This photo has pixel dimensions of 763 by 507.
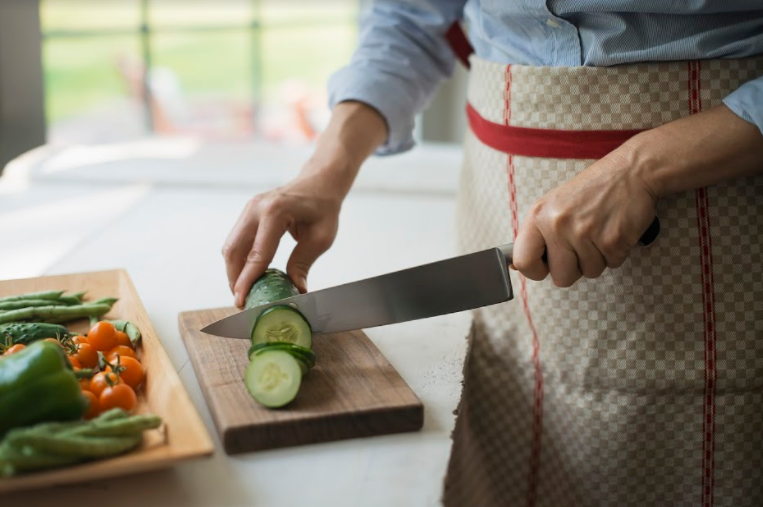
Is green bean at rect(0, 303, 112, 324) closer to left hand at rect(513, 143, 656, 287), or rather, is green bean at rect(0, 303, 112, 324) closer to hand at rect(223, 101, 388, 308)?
hand at rect(223, 101, 388, 308)

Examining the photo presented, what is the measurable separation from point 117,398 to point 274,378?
0.71 ft

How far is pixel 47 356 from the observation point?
3.57 ft

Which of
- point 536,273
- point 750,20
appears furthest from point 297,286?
point 750,20

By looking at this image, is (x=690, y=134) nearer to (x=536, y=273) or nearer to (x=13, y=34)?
(x=536, y=273)

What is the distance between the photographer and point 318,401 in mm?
1261

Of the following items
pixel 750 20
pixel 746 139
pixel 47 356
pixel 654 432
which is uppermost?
pixel 750 20

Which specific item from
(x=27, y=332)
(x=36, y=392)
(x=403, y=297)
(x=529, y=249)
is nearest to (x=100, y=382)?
(x=36, y=392)

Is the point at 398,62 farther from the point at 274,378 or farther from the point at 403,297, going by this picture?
the point at 274,378

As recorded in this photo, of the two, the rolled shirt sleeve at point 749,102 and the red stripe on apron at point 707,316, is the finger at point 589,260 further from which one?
the rolled shirt sleeve at point 749,102

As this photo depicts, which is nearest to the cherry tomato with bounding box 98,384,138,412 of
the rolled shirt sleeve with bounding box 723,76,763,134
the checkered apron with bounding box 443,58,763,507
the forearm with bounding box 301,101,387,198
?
the checkered apron with bounding box 443,58,763,507

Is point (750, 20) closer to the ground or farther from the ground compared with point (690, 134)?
farther from the ground

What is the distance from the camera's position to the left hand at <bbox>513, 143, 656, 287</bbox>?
1307 millimetres

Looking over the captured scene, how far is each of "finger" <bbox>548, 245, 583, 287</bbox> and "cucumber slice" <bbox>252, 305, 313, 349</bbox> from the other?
1.32ft

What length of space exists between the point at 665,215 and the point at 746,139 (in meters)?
0.18
